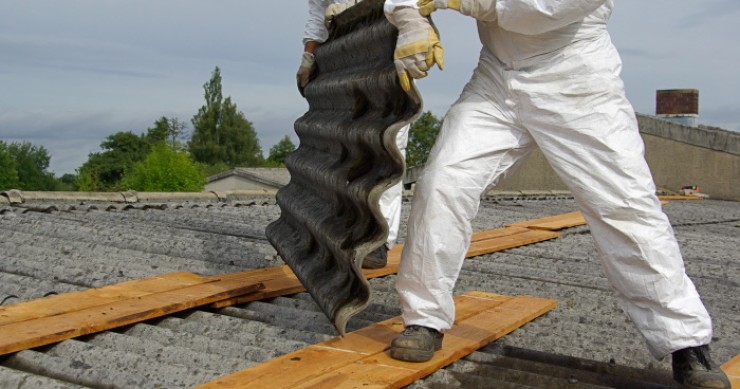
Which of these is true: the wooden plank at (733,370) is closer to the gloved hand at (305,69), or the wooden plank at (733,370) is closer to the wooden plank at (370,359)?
the wooden plank at (370,359)

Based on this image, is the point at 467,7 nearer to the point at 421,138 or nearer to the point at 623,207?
the point at 623,207

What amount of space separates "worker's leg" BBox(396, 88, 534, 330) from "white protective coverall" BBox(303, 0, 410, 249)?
129 cm

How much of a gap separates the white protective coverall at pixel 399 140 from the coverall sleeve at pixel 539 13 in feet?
4.74

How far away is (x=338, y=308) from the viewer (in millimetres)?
2721

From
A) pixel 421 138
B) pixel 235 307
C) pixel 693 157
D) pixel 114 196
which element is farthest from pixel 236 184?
pixel 235 307

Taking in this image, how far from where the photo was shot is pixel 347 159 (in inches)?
120

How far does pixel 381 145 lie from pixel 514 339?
3.05ft

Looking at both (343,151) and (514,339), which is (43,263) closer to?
(343,151)

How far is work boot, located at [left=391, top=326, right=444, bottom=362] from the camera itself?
2.59 meters

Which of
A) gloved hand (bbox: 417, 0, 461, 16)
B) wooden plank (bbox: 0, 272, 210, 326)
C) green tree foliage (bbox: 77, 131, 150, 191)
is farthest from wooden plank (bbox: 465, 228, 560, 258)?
green tree foliage (bbox: 77, 131, 150, 191)

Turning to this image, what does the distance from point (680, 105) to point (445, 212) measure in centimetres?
1523

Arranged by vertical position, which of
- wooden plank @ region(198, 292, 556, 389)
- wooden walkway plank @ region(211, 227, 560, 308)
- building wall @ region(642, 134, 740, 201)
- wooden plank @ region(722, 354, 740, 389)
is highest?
building wall @ region(642, 134, 740, 201)

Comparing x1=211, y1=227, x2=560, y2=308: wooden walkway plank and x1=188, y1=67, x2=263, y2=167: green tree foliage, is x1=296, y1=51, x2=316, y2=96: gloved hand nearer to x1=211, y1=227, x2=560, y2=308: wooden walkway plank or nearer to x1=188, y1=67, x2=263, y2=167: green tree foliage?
x1=211, y1=227, x2=560, y2=308: wooden walkway plank

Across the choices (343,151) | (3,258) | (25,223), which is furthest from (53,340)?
(25,223)
